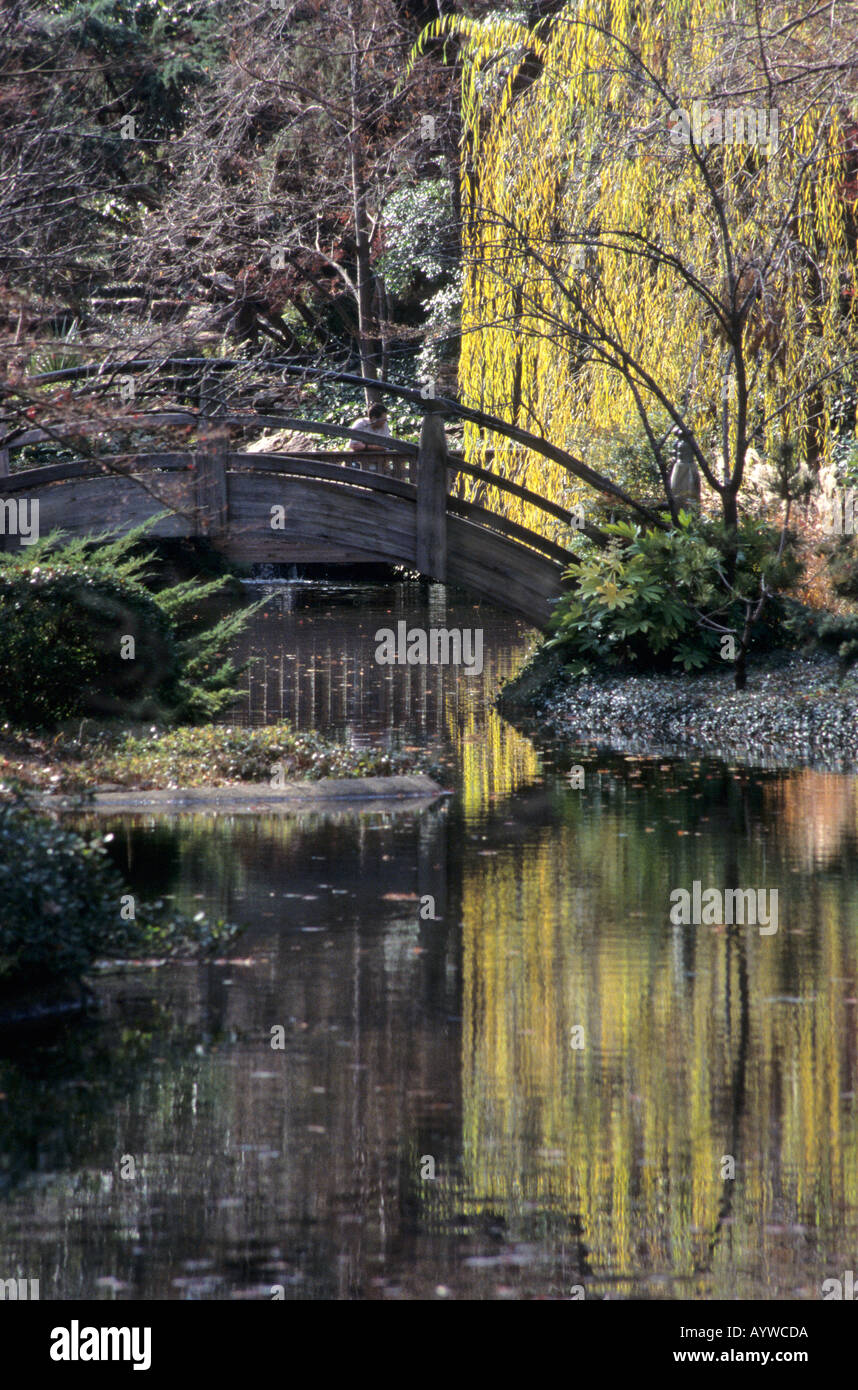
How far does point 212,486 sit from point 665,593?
5.07 meters

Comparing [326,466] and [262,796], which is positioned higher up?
[326,466]

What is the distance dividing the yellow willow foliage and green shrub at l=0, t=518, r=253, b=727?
5.46 metres

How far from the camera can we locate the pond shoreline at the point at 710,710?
1439cm

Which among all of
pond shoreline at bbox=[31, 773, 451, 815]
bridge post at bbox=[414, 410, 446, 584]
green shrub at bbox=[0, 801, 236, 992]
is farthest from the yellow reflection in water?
bridge post at bbox=[414, 410, 446, 584]

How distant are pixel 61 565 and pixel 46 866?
22.1 feet

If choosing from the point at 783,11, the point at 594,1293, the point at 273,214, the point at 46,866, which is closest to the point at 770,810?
the point at 46,866

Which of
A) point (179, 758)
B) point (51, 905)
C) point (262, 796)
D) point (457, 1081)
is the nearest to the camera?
point (457, 1081)

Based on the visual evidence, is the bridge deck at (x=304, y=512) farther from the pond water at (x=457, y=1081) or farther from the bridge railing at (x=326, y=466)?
the pond water at (x=457, y=1081)

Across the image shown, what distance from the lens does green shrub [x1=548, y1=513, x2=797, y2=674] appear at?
1659cm

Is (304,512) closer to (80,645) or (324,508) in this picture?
(324,508)

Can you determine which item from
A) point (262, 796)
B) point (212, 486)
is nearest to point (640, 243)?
point (212, 486)

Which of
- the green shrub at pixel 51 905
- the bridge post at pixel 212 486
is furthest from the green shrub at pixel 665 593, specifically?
the green shrub at pixel 51 905

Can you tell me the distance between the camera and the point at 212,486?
16.7 m

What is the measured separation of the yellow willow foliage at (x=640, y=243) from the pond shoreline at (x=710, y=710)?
271 cm
